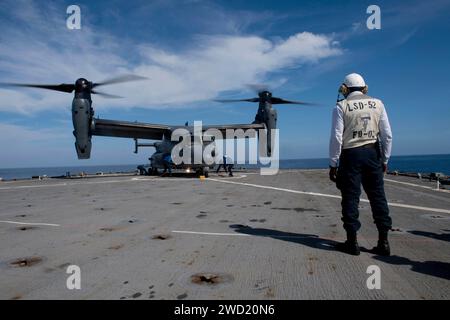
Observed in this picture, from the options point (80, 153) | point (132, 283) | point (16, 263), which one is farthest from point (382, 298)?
point (80, 153)

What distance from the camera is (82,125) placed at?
20703 mm

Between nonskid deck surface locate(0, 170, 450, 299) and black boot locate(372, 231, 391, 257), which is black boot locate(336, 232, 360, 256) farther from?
black boot locate(372, 231, 391, 257)

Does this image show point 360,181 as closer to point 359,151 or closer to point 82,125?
point 359,151

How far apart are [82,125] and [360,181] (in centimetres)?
2060

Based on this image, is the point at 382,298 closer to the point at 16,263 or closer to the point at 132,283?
the point at 132,283

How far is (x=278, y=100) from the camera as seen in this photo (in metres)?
30.4

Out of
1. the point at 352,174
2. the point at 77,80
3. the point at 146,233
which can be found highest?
the point at 77,80

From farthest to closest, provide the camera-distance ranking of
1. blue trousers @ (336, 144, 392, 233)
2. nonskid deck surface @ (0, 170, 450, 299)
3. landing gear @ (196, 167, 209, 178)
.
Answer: landing gear @ (196, 167, 209, 178) → blue trousers @ (336, 144, 392, 233) → nonskid deck surface @ (0, 170, 450, 299)

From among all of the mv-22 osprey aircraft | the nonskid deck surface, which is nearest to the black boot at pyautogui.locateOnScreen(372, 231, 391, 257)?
the nonskid deck surface

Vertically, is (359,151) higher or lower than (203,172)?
higher

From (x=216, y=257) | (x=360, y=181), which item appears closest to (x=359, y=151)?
(x=360, y=181)

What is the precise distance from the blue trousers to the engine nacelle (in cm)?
2035

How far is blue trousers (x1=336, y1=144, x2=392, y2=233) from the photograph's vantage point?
3740 millimetres
